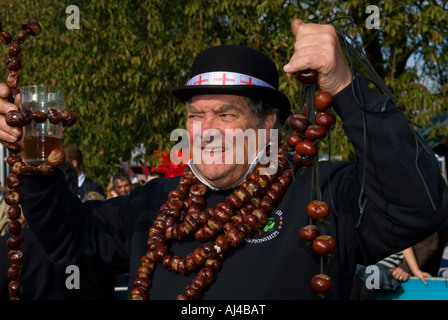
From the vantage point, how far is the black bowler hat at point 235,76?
2656 millimetres

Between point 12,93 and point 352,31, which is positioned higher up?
point 352,31

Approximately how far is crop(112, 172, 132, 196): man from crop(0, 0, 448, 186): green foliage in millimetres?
386

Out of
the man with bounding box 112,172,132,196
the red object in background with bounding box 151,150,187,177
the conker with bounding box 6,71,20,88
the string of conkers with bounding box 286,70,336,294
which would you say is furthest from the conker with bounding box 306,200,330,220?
the man with bounding box 112,172,132,196

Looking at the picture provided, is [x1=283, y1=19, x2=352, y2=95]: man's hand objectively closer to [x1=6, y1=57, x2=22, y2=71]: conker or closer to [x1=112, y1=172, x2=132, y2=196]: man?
[x1=6, y1=57, x2=22, y2=71]: conker

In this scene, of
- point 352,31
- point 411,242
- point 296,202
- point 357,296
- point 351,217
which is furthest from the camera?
point 352,31

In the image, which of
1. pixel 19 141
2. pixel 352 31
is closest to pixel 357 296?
pixel 19 141

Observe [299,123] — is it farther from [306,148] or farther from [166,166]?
[166,166]

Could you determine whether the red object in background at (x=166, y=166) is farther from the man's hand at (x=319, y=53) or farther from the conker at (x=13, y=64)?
the man's hand at (x=319, y=53)

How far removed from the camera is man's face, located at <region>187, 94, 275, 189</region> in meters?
2.68

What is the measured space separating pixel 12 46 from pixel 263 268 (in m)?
1.46

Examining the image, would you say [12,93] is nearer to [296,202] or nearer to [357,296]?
[296,202]

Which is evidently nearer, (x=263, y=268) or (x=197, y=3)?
(x=263, y=268)

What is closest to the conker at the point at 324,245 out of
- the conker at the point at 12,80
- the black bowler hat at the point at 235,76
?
the black bowler hat at the point at 235,76

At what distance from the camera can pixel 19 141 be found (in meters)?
2.37
